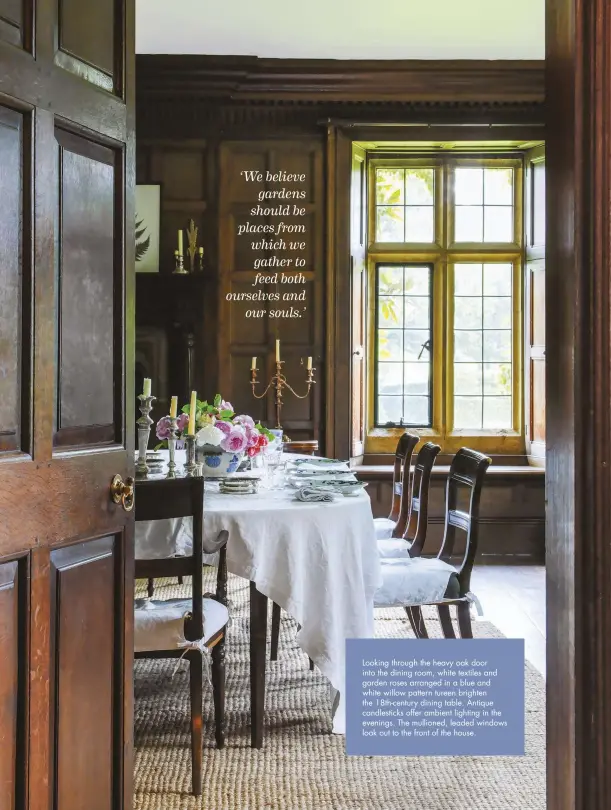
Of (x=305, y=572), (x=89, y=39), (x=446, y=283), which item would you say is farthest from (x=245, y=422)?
(x=446, y=283)

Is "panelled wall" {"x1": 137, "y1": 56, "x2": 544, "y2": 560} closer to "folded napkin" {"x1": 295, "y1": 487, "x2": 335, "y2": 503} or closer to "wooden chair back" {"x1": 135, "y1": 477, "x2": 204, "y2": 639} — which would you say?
"folded napkin" {"x1": 295, "y1": 487, "x2": 335, "y2": 503}

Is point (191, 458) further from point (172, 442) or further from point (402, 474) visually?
point (402, 474)

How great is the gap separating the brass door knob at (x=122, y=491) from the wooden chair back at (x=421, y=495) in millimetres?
1732

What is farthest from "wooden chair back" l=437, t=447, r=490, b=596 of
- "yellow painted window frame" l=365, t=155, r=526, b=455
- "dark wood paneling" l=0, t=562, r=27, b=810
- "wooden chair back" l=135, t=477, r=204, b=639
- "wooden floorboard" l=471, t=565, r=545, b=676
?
"yellow painted window frame" l=365, t=155, r=526, b=455

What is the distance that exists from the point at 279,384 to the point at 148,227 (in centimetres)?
146

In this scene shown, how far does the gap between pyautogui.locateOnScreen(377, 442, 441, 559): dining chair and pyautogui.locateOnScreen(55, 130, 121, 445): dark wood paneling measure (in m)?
1.84

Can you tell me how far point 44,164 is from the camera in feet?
5.04

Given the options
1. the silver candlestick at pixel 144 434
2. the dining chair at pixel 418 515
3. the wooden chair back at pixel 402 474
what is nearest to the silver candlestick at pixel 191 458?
the silver candlestick at pixel 144 434

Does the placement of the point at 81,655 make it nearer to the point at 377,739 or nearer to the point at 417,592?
the point at 377,739

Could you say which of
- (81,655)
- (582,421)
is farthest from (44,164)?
(582,421)

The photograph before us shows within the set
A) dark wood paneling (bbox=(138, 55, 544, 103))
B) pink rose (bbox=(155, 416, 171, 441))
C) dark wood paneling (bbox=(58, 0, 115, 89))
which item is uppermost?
dark wood paneling (bbox=(138, 55, 544, 103))

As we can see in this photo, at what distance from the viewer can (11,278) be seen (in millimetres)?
1473

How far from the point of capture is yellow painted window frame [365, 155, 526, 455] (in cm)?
595

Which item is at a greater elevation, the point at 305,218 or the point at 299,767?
the point at 305,218
